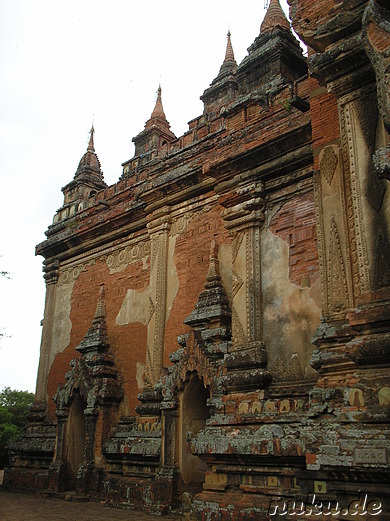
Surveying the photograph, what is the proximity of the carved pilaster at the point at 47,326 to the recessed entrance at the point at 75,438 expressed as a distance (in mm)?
2290

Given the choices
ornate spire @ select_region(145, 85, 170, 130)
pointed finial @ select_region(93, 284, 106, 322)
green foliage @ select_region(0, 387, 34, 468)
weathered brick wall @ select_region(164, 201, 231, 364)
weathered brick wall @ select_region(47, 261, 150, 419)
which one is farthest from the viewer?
green foliage @ select_region(0, 387, 34, 468)

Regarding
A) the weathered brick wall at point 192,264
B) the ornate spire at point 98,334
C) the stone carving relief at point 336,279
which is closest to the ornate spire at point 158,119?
the ornate spire at point 98,334

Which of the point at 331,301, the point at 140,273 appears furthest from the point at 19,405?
the point at 331,301

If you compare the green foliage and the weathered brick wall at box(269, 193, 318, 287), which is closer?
the weathered brick wall at box(269, 193, 318, 287)

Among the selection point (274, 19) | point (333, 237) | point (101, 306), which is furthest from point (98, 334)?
point (274, 19)

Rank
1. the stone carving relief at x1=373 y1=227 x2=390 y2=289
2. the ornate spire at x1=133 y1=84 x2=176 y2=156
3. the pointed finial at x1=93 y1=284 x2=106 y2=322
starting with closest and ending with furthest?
1. the stone carving relief at x1=373 y1=227 x2=390 y2=289
2. the pointed finial at x1=93 y1=284 x2=106 y2=322
3. the ornate spire at x1=133 y1=84 x2=176 y2=156

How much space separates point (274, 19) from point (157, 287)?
20.5 feet

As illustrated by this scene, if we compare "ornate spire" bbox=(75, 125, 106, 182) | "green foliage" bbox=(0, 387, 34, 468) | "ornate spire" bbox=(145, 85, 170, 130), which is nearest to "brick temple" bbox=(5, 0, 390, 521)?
"ornate spire" bbox=(75, 125, 106, 182)

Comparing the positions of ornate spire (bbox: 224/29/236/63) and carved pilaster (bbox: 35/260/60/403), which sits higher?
ornate spire (bbox: 224/29/236/63)

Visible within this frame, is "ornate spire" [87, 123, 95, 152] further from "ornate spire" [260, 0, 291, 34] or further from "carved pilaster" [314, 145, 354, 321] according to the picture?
"carved pilaster" [314, 145, 354, 321]

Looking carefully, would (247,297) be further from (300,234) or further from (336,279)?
(336,279)

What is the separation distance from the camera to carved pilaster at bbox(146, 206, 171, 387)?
1098 cm

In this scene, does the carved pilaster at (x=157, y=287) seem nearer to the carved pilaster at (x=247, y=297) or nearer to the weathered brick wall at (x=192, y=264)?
the weathered brick wall at (x=192, y=264)

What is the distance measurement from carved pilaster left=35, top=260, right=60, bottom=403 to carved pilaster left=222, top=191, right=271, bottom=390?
809 centimetres
